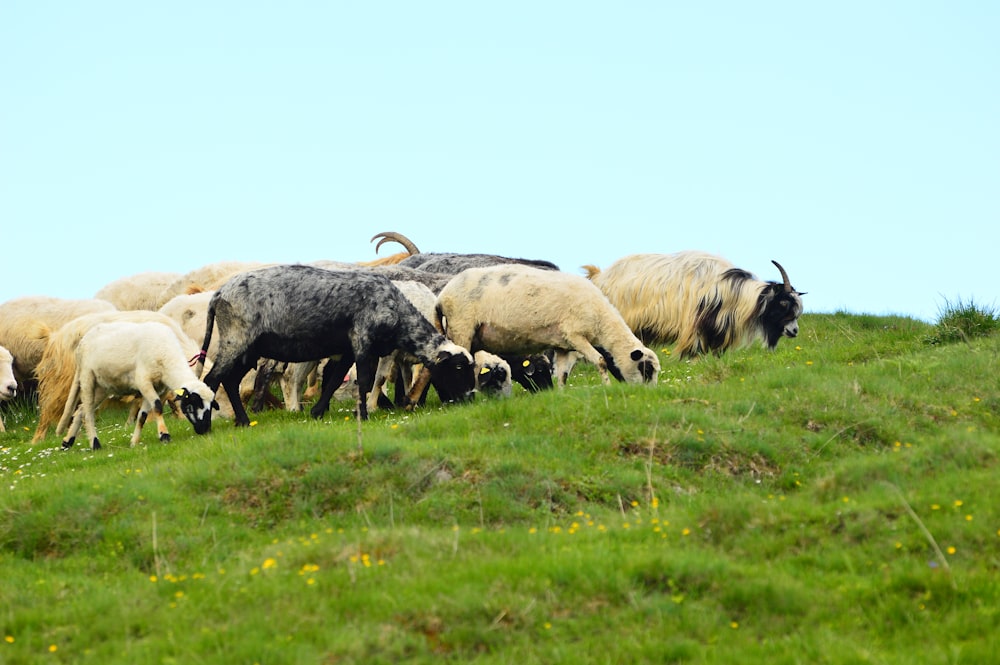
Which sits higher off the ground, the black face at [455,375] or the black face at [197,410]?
the black face at [455,375]

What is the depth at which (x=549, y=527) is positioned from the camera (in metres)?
9.87

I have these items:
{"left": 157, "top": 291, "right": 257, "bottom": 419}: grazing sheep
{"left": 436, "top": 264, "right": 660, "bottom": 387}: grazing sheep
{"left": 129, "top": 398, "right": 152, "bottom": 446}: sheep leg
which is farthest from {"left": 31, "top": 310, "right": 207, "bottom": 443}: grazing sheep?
{"left": 436, "top": 264, "right": 660, "bottom": 387}: grazing sheep

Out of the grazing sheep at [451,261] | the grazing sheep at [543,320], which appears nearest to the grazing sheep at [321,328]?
the grazing sheep at [543,320]

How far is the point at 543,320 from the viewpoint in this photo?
50.6ft

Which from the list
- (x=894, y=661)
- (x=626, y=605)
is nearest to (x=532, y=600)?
(x=626, y=605)

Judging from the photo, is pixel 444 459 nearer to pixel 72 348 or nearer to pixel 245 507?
pixel 245 507

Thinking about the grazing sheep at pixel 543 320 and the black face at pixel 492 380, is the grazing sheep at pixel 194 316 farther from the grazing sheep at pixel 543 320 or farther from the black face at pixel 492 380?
the black face at pixel 492 380

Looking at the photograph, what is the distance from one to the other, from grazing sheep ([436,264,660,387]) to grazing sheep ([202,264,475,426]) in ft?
2.52

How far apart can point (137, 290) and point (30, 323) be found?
3.79 meters

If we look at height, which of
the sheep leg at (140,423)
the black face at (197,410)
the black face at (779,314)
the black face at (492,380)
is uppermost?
the black face at (779,314)

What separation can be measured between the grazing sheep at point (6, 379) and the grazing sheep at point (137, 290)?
15.4 ft

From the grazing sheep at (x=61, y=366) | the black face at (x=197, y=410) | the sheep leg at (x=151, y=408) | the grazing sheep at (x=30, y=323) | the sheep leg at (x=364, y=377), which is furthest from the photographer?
the grazing sheep at (x=30, y=323)

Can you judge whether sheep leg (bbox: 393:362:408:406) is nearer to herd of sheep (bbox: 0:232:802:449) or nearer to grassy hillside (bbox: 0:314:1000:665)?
herd of sheep (bbox: 0:232:802:449)

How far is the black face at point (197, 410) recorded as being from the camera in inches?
562
